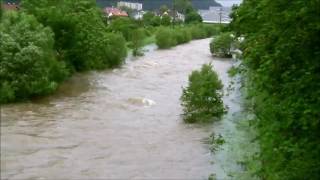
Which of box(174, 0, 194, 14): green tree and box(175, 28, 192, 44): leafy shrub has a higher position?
box(174, 0, 194, 14): green tree

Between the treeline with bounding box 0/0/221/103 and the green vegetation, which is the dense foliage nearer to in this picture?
the treeline with bounding box 0/0/221/103

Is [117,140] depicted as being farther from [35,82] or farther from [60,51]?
[60,51]

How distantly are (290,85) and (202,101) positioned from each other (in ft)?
42.6

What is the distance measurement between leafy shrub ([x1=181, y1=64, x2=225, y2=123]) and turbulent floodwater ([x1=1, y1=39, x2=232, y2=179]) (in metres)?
0.61

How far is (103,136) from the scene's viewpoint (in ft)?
57.3

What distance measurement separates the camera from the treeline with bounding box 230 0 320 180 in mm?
7211

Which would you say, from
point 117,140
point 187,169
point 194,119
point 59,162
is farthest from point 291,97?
point 194,119

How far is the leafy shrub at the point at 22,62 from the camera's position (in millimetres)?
23266

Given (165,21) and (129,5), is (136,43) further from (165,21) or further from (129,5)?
(129,5)

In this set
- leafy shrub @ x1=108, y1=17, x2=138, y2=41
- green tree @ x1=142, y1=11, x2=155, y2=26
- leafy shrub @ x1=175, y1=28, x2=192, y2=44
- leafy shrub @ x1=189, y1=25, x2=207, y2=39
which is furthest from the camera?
green tree @ x1=142, y1=11, x2=155, y2=26

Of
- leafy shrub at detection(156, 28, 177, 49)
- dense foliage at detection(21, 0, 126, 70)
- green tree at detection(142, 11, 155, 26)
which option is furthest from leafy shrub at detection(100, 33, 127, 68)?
green tree at detection(142, 11, 155, 26)

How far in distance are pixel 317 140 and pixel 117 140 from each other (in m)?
10.2

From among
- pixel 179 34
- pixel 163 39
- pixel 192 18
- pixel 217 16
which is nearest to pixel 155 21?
pixel 192 18

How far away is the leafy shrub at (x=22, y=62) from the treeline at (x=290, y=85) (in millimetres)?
16261
